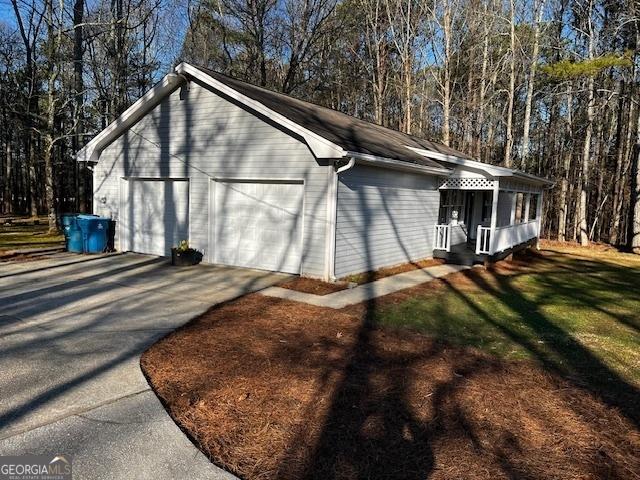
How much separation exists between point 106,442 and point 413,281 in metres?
7.56

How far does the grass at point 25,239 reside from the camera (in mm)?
13391

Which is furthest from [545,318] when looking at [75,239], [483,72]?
[483,72]

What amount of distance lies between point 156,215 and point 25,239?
6445 mm

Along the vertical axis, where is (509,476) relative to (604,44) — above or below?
below

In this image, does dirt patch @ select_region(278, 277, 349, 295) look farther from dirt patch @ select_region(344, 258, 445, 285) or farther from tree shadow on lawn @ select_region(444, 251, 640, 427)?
tree shadow on lawn @ select_region(444, 251, 640, 427)

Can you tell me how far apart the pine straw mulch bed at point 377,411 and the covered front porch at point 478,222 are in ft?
24.0

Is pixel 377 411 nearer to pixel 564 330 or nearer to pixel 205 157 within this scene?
pixel 564 330

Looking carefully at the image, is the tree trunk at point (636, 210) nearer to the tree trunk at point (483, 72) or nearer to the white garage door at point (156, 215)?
the tree trunk at point (483, 72)

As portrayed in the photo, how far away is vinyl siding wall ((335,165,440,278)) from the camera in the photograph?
30.8 ft

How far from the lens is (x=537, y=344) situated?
579 centimetres

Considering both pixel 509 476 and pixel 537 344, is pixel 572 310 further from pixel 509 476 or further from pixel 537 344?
pixel 509 476

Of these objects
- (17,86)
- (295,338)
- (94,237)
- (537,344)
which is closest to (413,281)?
(537,344)

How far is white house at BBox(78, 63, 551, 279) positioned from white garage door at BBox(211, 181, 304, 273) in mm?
23

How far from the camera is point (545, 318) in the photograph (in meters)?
7.17
